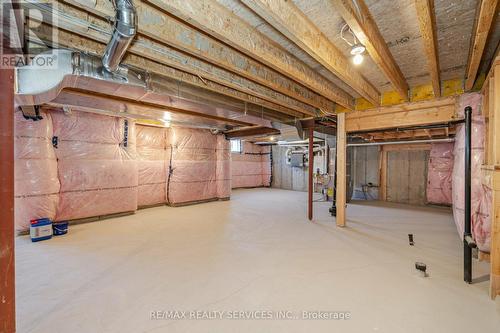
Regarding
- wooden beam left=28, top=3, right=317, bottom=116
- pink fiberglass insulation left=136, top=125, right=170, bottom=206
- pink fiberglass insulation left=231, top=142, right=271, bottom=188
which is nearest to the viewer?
wooden beam left=28, top=3, right=317, bottom=116

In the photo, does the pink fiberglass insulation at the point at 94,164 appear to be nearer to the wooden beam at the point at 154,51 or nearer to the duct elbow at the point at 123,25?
the wooden beam at the point at 154,51

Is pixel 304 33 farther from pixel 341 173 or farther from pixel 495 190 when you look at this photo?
pixel 341 173

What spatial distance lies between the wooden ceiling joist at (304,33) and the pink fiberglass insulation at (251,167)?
19.4ft

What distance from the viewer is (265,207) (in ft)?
16.3

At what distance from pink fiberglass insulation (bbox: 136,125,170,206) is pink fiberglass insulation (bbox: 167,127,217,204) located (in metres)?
0.20

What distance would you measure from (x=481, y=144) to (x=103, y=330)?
385cm

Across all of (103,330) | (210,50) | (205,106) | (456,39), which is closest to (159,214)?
(205,106)

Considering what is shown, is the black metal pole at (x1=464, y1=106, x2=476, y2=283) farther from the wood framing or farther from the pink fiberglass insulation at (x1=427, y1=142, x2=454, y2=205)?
the pink fiberglass insulation at (x1=427, y1=142, x2=454, y2=205)

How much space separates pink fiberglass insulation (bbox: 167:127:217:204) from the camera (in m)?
4.89

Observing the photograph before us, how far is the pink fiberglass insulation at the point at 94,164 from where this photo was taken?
3.38 m

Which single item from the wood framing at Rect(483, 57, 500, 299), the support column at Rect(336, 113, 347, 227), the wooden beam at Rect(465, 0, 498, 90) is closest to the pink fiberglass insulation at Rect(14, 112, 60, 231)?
the support column at Rect(336, 113, 347, 227)

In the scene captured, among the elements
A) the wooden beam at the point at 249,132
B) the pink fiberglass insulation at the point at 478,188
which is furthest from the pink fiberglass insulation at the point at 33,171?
the pink fiberglass insulation at the point at 478,188

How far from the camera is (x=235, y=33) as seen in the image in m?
1.70

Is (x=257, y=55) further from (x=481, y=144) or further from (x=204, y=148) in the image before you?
(x=204, y=148)
